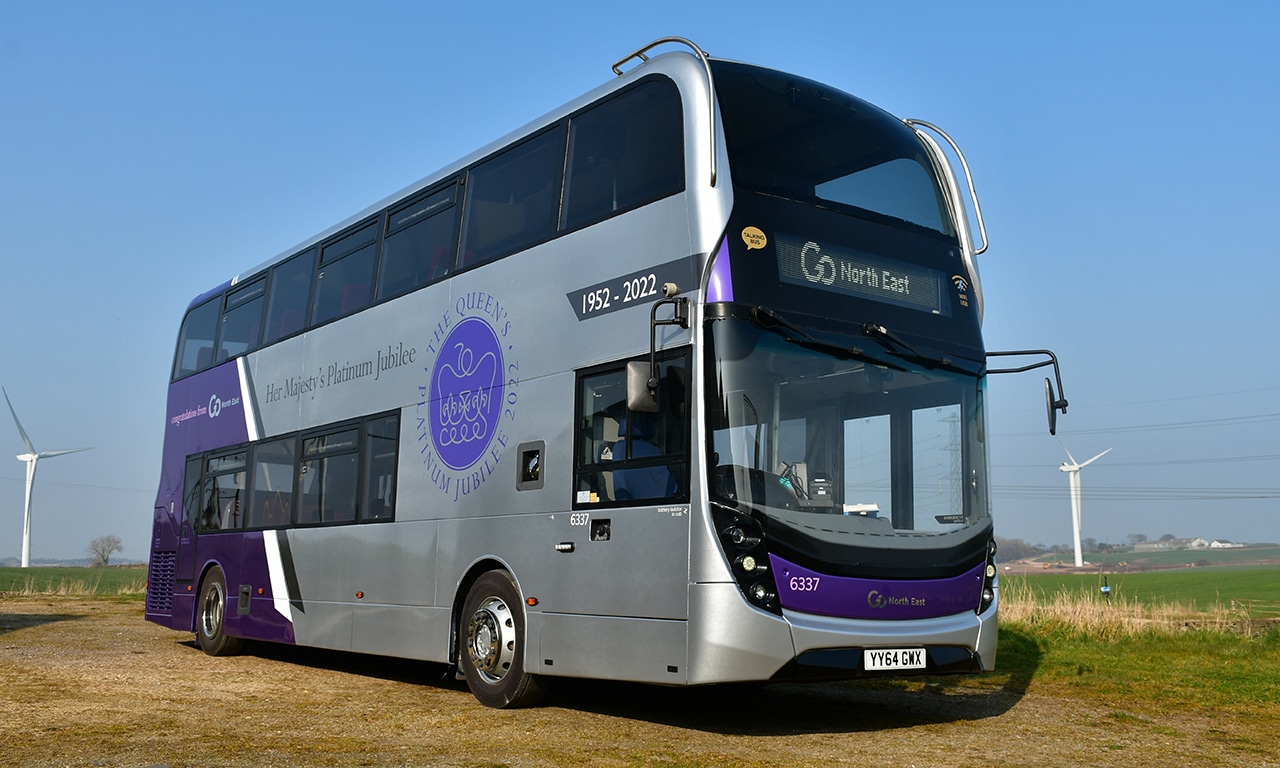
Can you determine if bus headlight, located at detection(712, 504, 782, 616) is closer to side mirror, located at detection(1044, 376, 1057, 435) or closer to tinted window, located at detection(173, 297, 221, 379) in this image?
side mirror, located at detection(1044, 376, 1057, 435)

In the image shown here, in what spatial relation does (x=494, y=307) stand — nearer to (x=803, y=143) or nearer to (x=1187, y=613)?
(x=803, y=143)

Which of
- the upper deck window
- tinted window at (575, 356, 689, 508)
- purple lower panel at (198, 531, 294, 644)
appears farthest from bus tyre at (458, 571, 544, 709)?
purple lower panel at (198, 531, 294, 644)

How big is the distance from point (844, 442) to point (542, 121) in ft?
12.1

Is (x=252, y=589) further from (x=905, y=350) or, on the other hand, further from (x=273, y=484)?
(x=905, y=350)

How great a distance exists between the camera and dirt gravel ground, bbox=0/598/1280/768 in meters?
6.57

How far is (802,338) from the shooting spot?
7.36 meters

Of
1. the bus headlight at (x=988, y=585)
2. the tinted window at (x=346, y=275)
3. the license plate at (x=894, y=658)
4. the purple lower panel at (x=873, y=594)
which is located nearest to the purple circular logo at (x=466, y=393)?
the tinted window at (x=346, y=275)

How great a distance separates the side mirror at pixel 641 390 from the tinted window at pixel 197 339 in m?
9.44

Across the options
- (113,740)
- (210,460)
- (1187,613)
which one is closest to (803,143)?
Answer: (113,740)

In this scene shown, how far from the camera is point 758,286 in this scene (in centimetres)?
731

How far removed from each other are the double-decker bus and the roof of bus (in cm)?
3

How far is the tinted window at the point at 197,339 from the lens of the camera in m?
15.1

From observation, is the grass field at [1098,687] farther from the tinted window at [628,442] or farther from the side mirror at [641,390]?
the side mirror at [641,390]

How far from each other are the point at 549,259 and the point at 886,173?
2530 millimetres
